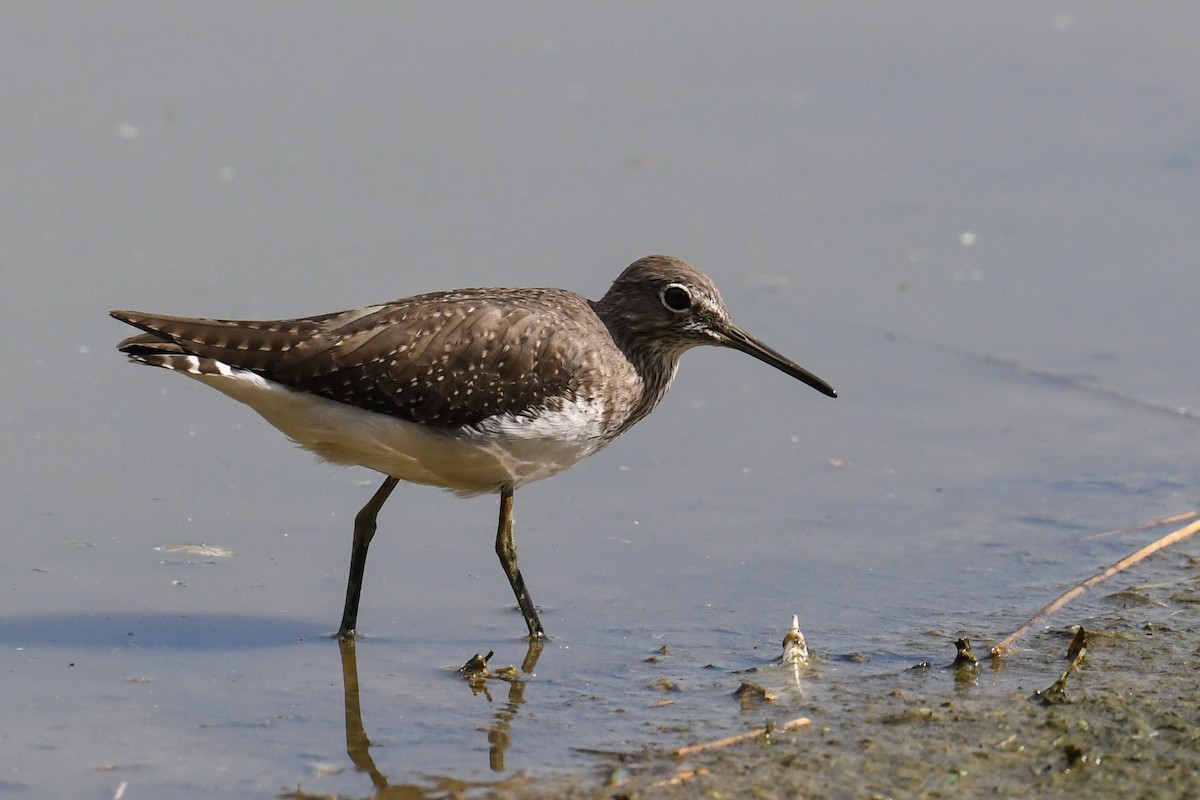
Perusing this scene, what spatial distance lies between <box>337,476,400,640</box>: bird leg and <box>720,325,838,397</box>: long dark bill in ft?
6.30

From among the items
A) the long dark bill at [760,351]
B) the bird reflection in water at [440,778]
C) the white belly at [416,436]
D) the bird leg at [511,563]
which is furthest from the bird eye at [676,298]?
the bird reflection in water at [440,778]

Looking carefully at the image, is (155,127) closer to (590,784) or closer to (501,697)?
(501,697)

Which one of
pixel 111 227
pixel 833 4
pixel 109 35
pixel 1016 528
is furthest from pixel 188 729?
pixel 833 4

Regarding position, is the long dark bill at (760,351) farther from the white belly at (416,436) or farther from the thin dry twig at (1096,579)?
the thin dry twig at (1096,579)

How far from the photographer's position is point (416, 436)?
8.35m

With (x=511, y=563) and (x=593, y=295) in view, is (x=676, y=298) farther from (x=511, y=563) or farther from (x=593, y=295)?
(x=593, y=295)

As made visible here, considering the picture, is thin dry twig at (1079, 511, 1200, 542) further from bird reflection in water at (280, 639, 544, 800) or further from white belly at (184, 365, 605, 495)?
bird reflection in water at (280, 639, 544, 800)

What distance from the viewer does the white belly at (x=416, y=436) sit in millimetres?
8297

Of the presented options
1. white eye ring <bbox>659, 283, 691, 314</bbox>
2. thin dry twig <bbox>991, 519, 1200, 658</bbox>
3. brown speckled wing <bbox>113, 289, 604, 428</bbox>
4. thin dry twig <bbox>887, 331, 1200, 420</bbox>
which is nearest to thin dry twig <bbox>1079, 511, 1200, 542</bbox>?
thin dry twig <bbox>991, 519, 1200, 658</bbox>

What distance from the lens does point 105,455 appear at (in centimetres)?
1022

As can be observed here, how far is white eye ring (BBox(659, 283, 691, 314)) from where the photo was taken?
8.91m

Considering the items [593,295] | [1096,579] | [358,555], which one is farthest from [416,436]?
[593,295]

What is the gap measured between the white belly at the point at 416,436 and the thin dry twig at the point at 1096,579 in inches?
89.2

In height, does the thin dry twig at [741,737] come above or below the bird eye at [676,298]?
below
